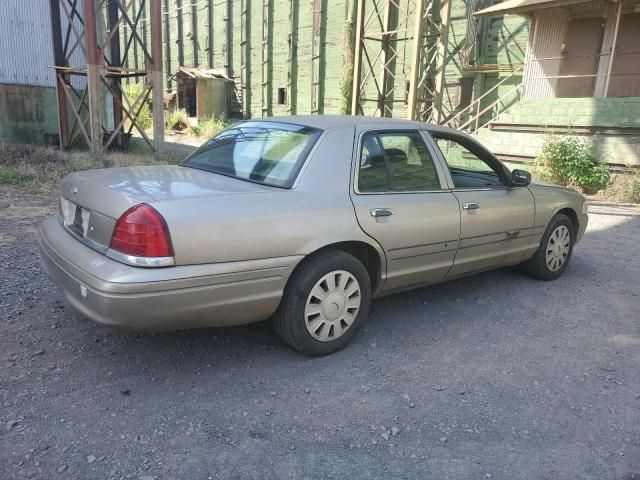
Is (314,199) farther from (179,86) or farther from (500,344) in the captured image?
(179,86)

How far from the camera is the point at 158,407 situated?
290 cm

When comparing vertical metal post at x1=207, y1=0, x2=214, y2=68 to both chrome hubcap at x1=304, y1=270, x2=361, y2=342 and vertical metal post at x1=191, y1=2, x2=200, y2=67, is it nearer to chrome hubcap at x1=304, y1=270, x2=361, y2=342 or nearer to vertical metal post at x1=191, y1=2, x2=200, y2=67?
vertical metal post at x1=191, y1=2, x2=200, y2=67

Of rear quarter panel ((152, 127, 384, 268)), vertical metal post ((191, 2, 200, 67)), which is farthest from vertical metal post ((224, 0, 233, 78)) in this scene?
rear quarter panel ((152, 127, 384, 268))

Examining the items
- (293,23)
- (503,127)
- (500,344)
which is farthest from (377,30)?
(500,344)

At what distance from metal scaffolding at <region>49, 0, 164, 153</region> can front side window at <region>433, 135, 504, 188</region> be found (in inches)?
338

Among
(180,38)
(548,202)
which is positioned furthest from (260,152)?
(180,38)

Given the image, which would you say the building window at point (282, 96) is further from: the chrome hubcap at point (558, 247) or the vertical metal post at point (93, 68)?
the chrome hubcap at point (558, 247)

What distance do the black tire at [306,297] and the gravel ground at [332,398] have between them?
117mm

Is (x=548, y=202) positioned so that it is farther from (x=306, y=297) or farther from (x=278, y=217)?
(x=278, y=217)

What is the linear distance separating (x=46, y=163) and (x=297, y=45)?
15584 millimetres

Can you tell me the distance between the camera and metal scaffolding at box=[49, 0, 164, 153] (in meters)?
10.7

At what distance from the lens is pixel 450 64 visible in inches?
646

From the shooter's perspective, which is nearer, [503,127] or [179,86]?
[503,127]

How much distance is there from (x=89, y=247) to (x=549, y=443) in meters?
2.79
